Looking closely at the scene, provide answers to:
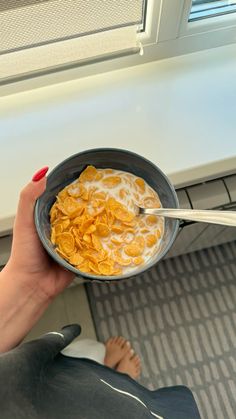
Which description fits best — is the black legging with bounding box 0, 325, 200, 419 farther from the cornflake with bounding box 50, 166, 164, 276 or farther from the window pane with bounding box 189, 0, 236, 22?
the window pane with bounding box 189, 0, 236, 22

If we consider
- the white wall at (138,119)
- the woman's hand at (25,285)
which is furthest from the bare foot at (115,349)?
the white wall at (138,119)

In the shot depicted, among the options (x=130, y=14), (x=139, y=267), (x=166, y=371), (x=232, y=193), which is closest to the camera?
(x=139, y=267)

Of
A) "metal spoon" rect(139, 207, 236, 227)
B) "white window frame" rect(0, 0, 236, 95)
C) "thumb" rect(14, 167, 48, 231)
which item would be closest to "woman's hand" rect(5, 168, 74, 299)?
"thumb" rect(14, 167, 48, 231)

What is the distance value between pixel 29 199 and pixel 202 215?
0.72ft

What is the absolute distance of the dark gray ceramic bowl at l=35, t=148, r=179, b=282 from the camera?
1.71 feet

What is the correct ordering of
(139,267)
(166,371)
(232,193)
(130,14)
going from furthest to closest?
(166,371) → (232,193) → (130,14) → (139,267)

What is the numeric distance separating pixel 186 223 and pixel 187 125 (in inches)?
7.1

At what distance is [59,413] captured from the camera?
53 cm

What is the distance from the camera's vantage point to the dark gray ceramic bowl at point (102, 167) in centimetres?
52

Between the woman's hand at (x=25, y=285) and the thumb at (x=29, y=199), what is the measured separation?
0.07 feet

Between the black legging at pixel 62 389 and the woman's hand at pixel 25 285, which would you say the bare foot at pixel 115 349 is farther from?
the woman's hand at pixel 25 285

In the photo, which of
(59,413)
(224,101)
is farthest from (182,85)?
(59,413)

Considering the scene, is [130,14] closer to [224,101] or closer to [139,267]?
[224,101]

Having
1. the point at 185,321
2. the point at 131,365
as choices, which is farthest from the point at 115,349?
the point at 185,321
